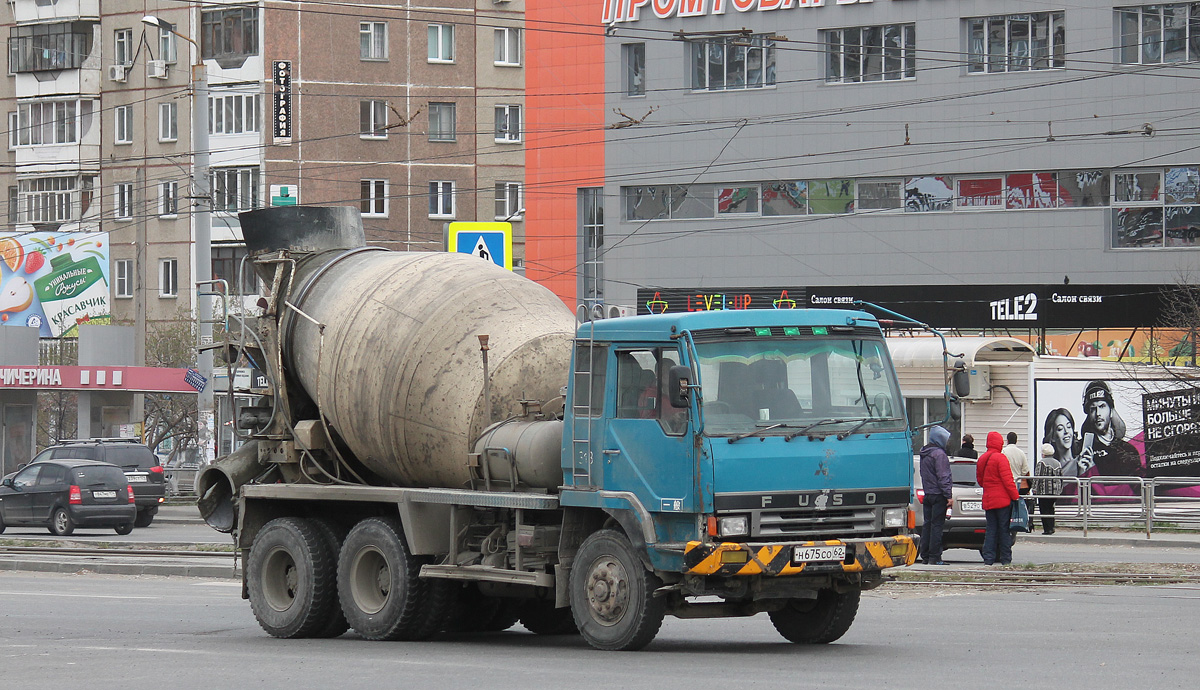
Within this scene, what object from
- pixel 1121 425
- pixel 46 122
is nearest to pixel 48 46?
pixel 46 122

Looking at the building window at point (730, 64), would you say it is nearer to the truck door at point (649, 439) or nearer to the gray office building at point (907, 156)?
A: the gray office building at point (907, 156)

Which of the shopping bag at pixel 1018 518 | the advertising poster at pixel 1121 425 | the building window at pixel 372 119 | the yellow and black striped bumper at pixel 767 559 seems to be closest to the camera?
the yellow and black striped bumper at pixel 767 559

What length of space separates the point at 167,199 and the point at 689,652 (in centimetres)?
5697

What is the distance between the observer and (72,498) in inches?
1234

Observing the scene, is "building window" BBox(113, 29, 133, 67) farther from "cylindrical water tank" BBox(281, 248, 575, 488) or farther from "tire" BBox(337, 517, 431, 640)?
"tire" BBox(337, 517, 431, 640)

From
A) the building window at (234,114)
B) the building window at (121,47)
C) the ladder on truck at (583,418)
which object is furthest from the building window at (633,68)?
the ladder on truck at (583,418)

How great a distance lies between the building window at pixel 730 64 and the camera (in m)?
49.8

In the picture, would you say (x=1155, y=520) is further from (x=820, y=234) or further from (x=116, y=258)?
(x=116, y=258)

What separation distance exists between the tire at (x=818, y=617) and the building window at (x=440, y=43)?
54.3 meters

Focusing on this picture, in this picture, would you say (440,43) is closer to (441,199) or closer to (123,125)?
(441,199)

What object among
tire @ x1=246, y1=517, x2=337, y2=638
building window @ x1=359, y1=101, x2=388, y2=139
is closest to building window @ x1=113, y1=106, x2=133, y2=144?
building window @ x1=359, y1=101, x2=388, y2=139

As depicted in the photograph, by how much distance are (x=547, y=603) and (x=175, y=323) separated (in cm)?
5061

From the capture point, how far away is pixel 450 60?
6481 cm

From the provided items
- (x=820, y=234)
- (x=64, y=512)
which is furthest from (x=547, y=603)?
(x=820, y=234)
